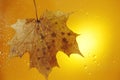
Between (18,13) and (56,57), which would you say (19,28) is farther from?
(56,57)

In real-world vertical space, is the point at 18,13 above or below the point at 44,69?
above

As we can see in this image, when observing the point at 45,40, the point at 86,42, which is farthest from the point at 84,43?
the point at 45,40

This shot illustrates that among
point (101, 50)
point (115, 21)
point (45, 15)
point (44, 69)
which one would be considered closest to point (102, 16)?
point (115, 21)

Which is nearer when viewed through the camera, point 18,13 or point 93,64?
point 93,64

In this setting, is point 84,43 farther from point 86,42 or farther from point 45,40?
point 45,40
